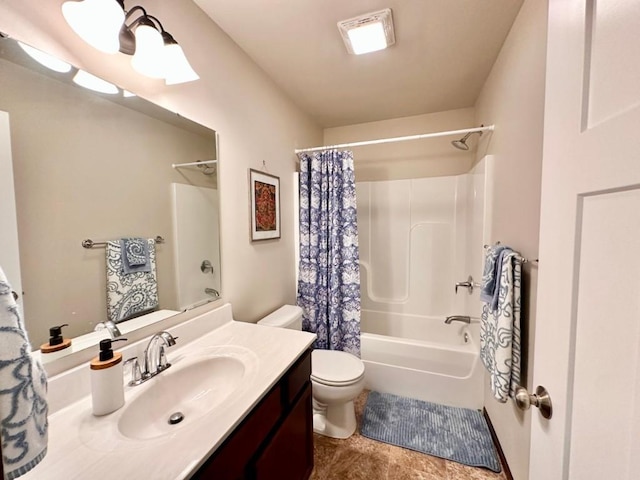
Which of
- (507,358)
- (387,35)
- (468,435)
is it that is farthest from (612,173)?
(468,435)

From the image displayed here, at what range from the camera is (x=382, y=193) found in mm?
2779

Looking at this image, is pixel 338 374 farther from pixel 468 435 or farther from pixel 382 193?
pixel 382 193

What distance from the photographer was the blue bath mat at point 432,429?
1.53 meters

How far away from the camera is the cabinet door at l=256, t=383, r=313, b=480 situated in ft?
3.02

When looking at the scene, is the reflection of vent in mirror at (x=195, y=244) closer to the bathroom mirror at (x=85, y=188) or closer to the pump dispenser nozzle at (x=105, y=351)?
the bathroom mirror at (x=85, y=188)

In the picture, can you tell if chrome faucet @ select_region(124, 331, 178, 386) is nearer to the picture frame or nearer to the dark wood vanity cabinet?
the dark wood vanity cabinet

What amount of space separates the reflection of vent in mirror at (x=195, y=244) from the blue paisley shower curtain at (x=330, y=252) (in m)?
0.94

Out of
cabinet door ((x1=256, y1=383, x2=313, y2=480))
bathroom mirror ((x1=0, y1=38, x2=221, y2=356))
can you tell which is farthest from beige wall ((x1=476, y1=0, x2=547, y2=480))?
bathroom mirror ((x1=0, y1=38, x2=221, y2=356))

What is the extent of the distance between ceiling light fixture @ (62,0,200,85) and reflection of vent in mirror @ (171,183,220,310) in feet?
1.52

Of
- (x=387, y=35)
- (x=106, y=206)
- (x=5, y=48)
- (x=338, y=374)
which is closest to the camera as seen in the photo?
(x=5, y=48)

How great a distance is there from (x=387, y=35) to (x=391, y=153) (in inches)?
52.6

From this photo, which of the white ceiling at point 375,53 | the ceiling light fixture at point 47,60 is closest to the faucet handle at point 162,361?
the ceiling light fixture at point 47,60

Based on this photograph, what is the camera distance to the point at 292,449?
1.11m

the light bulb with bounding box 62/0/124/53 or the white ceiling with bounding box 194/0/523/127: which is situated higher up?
the white ceiling with bounding box 194/0/523/127
